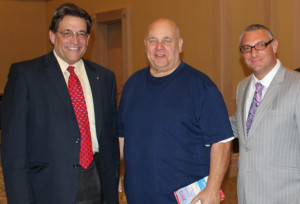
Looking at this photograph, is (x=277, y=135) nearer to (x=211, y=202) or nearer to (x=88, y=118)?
(x=211, y=202)

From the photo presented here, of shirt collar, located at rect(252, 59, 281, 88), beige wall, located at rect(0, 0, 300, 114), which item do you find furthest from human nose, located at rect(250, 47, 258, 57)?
beige wall, located at rect(0, 0, 300, 114)

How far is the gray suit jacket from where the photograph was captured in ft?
7.54

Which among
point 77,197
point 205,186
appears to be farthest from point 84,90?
point 205,186

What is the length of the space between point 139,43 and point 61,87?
5364 mm

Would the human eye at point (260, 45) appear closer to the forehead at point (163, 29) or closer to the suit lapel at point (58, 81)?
the forehead at point (163, 29)

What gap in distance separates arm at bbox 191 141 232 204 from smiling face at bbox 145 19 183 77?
0.62 m

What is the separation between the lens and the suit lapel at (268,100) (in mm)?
2367

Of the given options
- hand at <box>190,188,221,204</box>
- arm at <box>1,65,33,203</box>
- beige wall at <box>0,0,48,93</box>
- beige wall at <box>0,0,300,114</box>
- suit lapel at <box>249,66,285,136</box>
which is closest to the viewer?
arm at <box>1,65,33,203</box>

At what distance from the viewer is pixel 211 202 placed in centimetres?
227

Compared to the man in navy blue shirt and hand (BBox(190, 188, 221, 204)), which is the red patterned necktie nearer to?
the man in navy blue shirt

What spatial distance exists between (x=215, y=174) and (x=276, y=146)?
426mm

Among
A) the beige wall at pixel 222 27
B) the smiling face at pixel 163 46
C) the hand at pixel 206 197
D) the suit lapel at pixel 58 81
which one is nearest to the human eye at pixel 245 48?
the smiling face at pixel 163 46

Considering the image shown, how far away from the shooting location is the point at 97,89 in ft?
8.23

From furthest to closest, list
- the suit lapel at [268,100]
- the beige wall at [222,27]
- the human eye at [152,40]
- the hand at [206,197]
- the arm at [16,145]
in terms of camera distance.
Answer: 1. the beige wall at [222,27]
2. the human eye at [152,40]
3. the suit lapel at [268,100]
4. the hand at [206,197]
5. the arm at [16,145]
